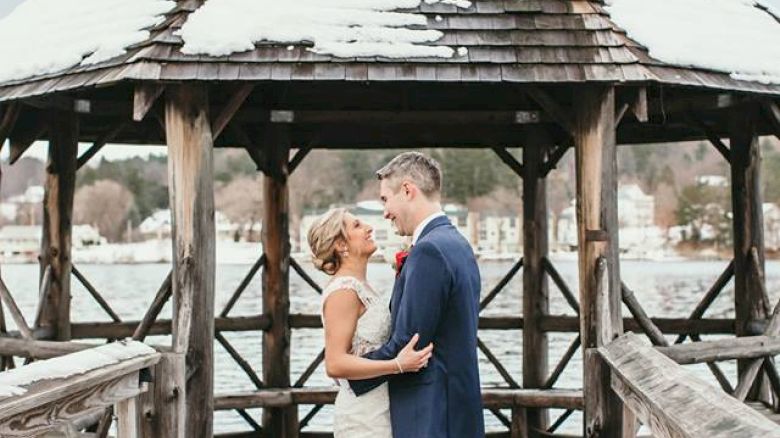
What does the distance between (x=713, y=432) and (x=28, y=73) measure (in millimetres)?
6302

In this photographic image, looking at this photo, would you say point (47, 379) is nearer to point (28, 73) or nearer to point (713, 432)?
point (713, 432)

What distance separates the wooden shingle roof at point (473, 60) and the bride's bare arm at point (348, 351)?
3.14m

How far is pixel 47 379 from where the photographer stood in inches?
189

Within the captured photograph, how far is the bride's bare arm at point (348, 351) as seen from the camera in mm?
4574

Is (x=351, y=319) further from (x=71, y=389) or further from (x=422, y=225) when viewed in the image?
(x=71, y=389)

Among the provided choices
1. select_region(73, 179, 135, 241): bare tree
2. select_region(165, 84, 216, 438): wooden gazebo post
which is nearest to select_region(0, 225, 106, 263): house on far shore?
select_region(73, 179, 135, 241): bare tree

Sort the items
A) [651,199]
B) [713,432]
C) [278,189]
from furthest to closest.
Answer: [651,199] → [278,189] → [713,432]

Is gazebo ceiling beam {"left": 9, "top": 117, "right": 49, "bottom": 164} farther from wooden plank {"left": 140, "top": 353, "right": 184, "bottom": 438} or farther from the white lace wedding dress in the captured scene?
the white lace wedding dress

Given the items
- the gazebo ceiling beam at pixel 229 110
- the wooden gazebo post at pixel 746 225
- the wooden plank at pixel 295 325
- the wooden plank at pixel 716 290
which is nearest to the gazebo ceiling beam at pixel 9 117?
the gazebo ceiling beam at pixel 229 110

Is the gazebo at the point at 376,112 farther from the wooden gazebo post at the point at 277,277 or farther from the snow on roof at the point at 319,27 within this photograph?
the wooden gazebo post at the point at 277,277

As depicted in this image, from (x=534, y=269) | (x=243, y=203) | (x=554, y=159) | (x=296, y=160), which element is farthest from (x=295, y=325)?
(x=243, y=203)

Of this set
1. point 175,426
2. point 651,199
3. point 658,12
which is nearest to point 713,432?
point 175,426

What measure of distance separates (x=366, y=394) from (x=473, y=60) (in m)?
3.45

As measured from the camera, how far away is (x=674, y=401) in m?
4.12
